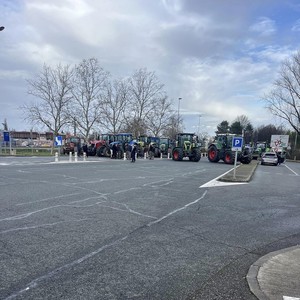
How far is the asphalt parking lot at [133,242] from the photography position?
3.80 meters

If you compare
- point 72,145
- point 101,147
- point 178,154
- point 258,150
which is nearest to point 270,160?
point 178,154

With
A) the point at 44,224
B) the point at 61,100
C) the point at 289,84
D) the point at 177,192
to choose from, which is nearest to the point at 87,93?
the point at 61,100

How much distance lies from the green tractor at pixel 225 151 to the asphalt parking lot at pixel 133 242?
2083cm

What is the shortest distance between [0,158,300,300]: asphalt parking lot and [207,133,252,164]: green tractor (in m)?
20.8

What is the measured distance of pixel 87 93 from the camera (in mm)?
49156

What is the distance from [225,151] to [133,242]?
27.7 metres

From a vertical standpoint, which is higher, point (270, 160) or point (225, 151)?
point (225, 151)

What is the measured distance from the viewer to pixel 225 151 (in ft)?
105

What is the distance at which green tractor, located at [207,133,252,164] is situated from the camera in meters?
31.2

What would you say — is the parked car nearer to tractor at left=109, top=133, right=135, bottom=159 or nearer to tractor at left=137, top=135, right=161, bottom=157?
tractor at left=137, top=135, right=161, bottom=157

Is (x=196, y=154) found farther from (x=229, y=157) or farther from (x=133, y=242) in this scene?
(x=133, y=242)

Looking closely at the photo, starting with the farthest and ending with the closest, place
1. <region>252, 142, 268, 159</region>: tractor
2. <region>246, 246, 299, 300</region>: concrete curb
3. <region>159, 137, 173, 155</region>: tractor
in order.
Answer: <region>252, 142, 268, 159</region>: tractor < <region>159, 137, 173, 155</region>: tractor < <region>246, 246, 299, 300</region>: concrete curb

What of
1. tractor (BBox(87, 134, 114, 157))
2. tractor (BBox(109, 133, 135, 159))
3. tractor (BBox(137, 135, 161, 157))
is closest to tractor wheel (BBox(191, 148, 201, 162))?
tractor (BBox(109, 133, 135, 159))

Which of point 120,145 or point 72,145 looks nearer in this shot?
point 120,145
